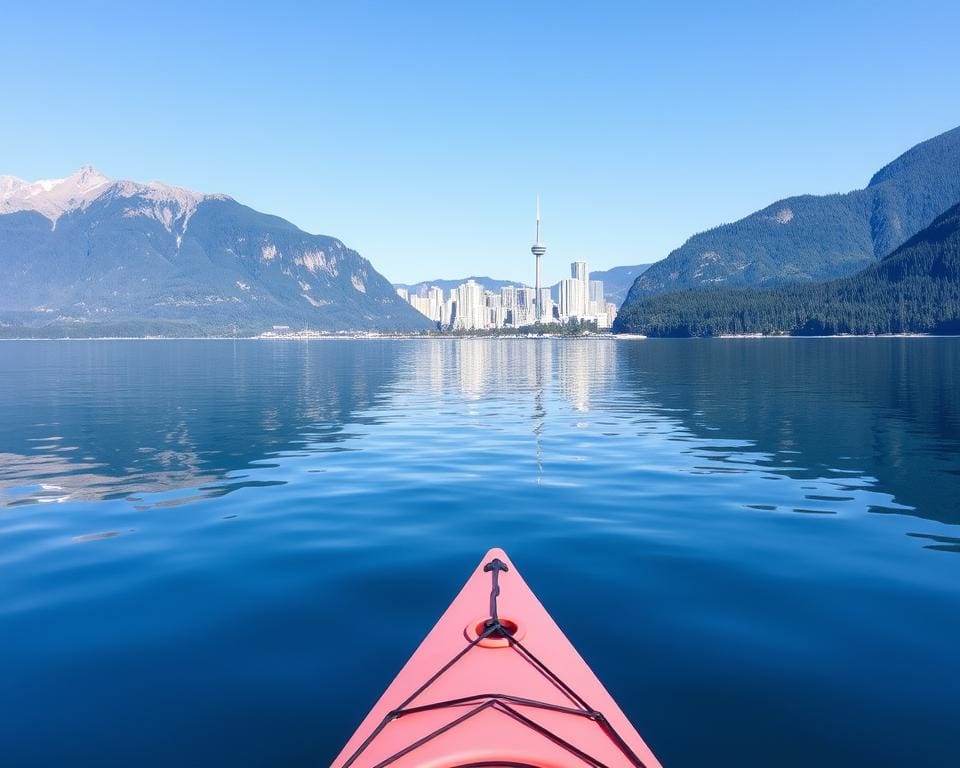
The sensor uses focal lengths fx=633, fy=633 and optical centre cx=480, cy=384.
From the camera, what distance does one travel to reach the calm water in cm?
691

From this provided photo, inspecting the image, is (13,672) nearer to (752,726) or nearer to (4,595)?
(4,595)

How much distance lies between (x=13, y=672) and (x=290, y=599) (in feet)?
11.8

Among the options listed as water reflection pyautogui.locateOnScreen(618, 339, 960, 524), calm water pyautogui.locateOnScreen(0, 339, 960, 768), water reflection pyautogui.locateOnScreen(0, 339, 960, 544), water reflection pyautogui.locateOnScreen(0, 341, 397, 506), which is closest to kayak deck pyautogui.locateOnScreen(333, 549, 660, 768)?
calm water pyautogui.locateOnScreen(0, 339, 960, 768)

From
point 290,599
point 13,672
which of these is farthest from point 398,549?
point 13,672

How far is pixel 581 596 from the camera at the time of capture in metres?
10.2

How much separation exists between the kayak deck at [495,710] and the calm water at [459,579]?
140 cm

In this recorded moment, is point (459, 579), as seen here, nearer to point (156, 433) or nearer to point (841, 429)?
point (156, 433)

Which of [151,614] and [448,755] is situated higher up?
[448,755]

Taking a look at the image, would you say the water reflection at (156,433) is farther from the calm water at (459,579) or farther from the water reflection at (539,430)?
the calm water at (459,579)

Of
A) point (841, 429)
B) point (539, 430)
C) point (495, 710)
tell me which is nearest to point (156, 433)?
point (539, 430)

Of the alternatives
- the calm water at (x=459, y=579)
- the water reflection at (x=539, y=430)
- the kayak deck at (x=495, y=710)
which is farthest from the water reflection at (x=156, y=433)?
the kayak deck at (x=495, y=710)

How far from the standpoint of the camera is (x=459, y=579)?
11.0 metres

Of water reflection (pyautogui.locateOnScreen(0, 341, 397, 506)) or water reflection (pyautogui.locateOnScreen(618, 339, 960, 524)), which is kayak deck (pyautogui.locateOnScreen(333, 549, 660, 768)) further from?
water reflection (pyautogui.locateOnScreen(0, 341, 397, 506))

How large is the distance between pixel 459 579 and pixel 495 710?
18.9ft
